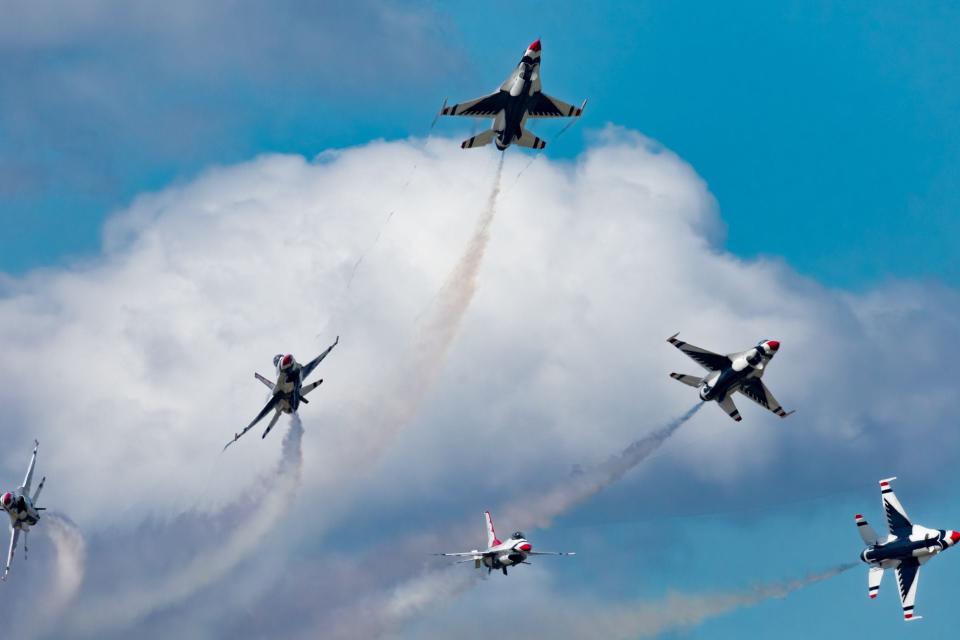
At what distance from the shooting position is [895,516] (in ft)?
433

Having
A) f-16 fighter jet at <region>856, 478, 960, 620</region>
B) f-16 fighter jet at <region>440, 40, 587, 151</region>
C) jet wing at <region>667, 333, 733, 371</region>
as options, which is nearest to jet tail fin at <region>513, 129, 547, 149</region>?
f-16 fighter jet at <region>440, 40, 587, 151</region>

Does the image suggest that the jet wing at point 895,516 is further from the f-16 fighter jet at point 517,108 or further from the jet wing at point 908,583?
the f-16 fighter jet at point 517,108

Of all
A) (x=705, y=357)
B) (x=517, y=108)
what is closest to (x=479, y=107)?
(x=517, y=108)

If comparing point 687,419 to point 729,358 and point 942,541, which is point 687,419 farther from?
point 942,541

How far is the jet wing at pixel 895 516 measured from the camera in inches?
5182

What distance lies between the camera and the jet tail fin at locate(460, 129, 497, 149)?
Result: 126 meters

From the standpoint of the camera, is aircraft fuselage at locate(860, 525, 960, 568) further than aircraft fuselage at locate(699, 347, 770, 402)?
Yes

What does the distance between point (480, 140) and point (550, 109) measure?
5938mm

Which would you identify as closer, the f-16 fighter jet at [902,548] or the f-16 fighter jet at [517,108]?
the f-16 fighter jet at [517,108]

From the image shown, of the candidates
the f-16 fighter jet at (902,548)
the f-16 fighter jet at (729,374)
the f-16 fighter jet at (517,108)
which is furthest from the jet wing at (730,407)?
the f-16 fighter jet at (517,108)

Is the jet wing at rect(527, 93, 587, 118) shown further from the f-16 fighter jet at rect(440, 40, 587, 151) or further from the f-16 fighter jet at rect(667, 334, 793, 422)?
the f-16 fighter jet at rect(667, 334, 793, 422)

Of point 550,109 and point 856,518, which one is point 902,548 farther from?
point 550,109

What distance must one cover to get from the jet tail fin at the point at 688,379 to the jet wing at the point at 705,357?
3.66ft

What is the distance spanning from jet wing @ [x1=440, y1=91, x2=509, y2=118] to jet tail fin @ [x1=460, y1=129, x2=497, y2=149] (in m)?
1.94
